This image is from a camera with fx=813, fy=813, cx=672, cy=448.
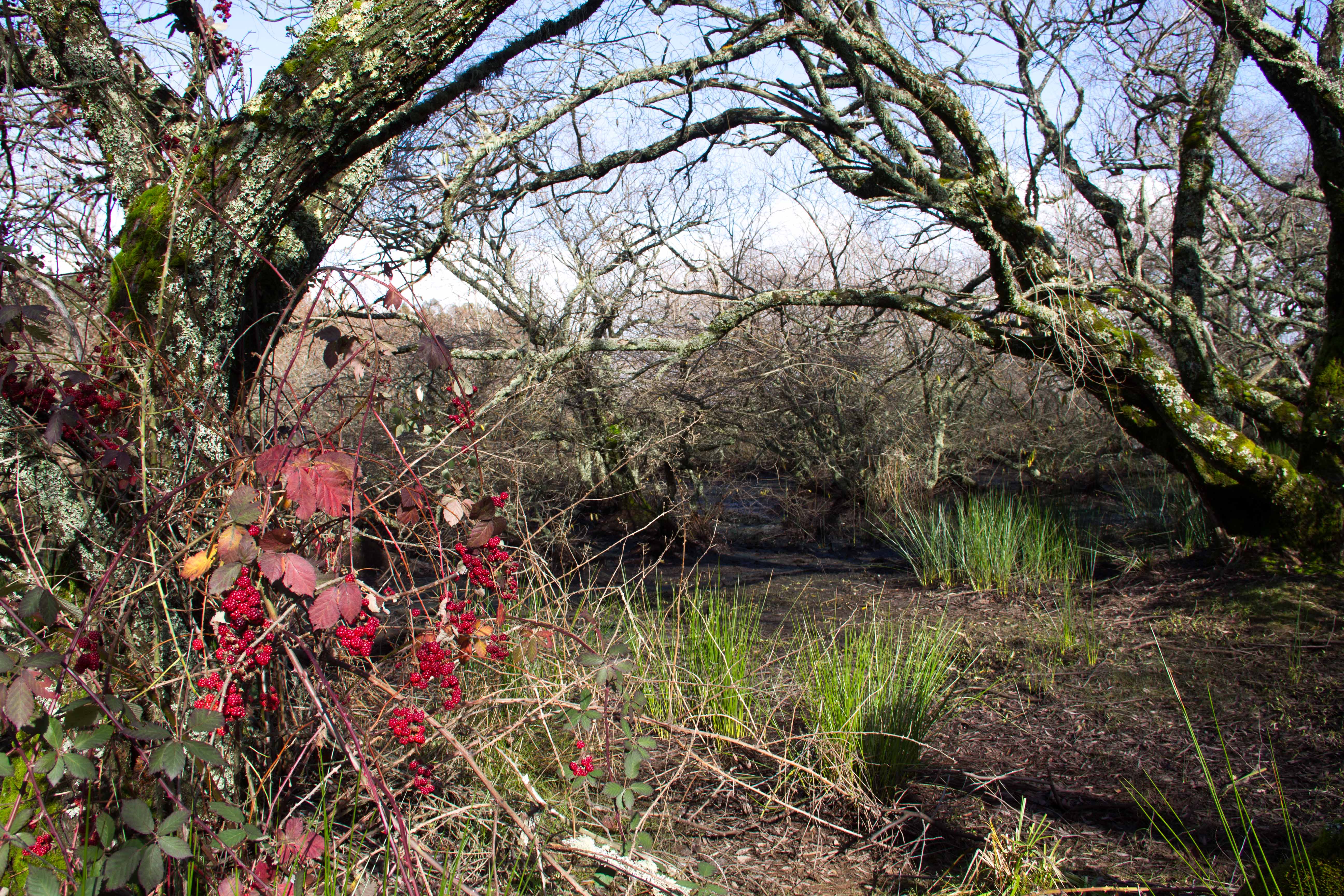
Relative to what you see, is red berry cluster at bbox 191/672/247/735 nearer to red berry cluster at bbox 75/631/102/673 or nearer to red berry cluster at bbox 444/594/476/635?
red berry cluster at bbox 75/631/102/673

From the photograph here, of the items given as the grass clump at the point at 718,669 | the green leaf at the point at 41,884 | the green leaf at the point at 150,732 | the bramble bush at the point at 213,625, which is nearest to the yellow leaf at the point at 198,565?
the bramble bush at the point at 213,625

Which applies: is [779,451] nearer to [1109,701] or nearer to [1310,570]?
[1310,570]

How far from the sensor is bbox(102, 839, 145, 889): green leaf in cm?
133

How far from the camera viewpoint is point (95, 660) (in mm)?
1471

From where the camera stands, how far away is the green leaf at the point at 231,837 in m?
1.43

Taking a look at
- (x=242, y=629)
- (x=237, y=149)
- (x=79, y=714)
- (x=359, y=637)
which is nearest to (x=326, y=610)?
(x=359, y=637)

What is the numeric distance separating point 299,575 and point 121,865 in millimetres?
535

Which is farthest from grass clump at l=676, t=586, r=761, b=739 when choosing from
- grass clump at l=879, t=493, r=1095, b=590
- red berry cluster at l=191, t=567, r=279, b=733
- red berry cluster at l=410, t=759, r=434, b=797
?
grass clump at l=879, t=493, r=1095, b=590

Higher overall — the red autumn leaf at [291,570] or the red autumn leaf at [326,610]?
the red autumn leaf at [291,570]

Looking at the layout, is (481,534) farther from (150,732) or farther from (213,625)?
(150,732)

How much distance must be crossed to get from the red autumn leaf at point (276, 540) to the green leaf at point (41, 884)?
58 centimetres

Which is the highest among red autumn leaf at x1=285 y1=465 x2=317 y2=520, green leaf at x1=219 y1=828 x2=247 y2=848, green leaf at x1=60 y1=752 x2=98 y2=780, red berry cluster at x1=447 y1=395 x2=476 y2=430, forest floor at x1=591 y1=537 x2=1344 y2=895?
red berry cluster at x1=447 y1=395 x2=476 y2=430

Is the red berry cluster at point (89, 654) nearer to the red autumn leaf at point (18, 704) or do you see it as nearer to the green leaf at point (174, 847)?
the red autumn leaf at point (18, 704)

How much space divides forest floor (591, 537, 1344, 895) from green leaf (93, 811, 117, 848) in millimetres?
1524
